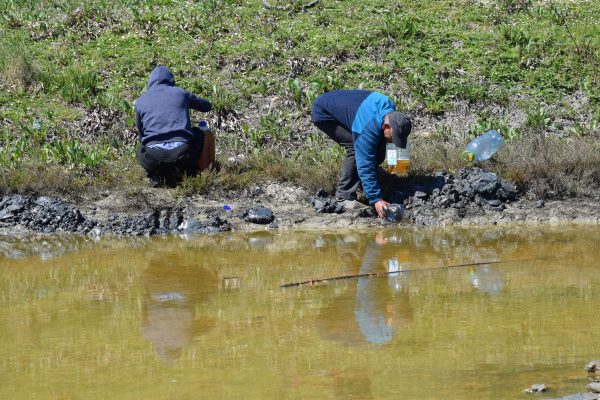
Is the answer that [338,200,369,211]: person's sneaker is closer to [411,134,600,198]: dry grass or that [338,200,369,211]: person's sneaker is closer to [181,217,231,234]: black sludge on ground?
[411,134,600,198]: dry grass

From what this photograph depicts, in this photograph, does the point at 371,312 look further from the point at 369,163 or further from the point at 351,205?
the point at 351,205

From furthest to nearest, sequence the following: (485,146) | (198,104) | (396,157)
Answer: (485,146), (198,104), (396,157)

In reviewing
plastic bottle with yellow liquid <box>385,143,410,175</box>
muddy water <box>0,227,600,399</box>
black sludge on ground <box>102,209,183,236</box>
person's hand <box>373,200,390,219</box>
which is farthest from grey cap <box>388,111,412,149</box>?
black sludge on ground <box>102,209,183,236</box>

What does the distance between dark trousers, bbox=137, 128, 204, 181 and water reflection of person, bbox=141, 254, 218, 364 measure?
191 cm

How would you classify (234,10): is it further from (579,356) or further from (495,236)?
(579,356)

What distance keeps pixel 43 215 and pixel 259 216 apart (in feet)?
6.61

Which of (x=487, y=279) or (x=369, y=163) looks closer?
(x=487, y=279)

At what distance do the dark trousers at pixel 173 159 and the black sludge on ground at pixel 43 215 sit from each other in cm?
92

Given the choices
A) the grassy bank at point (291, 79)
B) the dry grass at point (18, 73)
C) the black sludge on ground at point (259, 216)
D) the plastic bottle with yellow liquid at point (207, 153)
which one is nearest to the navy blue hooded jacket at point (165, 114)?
the plastic bottle with yellow liquid at point (207, 153)

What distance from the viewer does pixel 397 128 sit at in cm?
888

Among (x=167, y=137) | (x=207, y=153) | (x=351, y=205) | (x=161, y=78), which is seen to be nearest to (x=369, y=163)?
(x=351, y=205)

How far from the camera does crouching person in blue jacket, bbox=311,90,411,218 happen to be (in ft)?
29.8

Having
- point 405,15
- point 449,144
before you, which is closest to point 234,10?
point 405,15

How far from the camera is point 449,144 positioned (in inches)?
436
